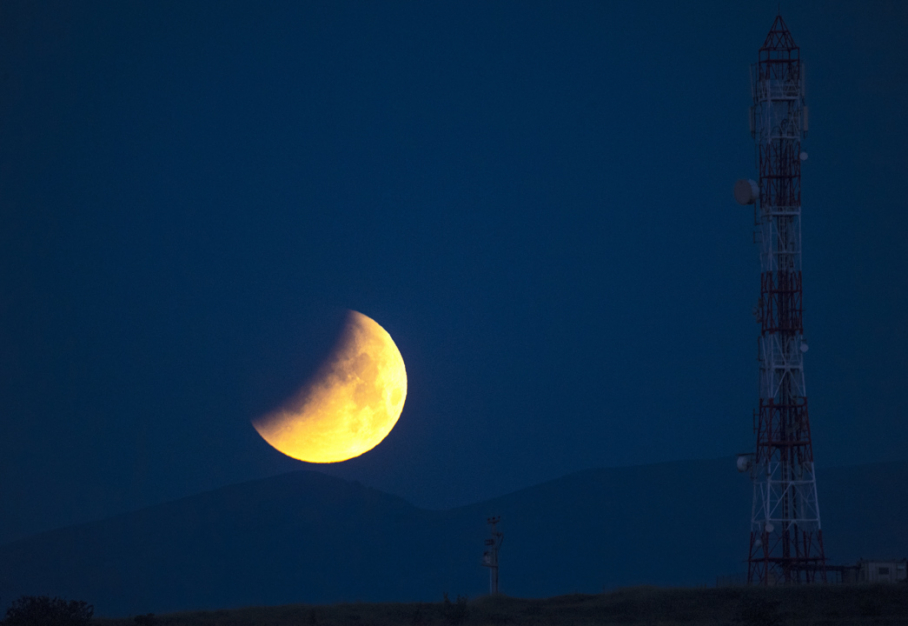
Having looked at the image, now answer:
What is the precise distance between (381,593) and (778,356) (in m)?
158

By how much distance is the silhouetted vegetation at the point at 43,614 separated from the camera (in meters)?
34.6

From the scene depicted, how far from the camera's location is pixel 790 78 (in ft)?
171

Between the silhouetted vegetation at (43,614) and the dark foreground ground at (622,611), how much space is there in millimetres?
7043

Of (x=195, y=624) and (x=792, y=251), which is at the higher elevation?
(x=792, y=251)

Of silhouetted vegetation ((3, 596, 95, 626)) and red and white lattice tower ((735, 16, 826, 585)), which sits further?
red and white lattice tower ((735, 16, 826, 585))

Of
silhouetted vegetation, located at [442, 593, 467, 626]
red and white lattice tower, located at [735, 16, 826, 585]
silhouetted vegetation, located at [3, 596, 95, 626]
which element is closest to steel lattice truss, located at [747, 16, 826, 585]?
red and white lattice tower, located at [735, 16, 826, 585]

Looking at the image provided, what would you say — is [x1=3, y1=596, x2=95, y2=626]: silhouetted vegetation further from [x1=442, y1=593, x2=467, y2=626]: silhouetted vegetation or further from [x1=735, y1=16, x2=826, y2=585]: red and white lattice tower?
[x1=735, y1=16, x2=826, y2=585]: red and white lattice tower

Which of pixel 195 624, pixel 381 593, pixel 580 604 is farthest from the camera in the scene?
pixel 381 593

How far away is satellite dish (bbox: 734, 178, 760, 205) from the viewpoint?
51844 millimetres

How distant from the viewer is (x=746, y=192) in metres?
52.0

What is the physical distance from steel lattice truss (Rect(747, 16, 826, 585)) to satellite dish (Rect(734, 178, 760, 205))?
1.10 feet

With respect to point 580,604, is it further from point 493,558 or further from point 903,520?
point 903,520

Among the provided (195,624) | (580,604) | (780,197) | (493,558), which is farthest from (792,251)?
(195,624)

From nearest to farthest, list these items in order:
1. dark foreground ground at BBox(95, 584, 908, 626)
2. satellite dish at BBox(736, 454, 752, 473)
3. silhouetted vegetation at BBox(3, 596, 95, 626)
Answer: silhouetted vegetation at BBox(3, 596, 95, 626) < dark foreground ground at BBox(95, 584, 908, 626) < satellite dish at BBox(736, 454, 752, 473)
